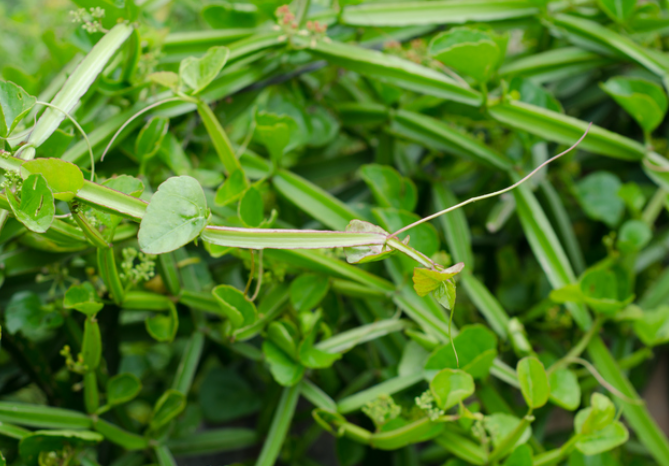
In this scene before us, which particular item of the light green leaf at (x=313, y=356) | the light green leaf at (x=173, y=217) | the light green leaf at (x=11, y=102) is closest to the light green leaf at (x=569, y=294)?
the light green leaf at (x=313, y=356)

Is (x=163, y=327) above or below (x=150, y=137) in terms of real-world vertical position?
below

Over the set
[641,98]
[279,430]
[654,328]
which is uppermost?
[641,98]

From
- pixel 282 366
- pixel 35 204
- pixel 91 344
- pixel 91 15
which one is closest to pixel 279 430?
pixel 282 366

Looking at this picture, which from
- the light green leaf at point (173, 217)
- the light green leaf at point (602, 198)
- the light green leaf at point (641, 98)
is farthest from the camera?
the light green leaf at point (602, 198)

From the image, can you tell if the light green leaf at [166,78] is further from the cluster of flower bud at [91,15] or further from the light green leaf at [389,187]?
the light green leaf at [389,187]

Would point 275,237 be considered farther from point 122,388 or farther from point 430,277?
point 122,388

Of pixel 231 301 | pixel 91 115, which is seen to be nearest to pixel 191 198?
pixel 231 301

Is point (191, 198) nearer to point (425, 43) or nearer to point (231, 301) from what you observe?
point (231, 301)
